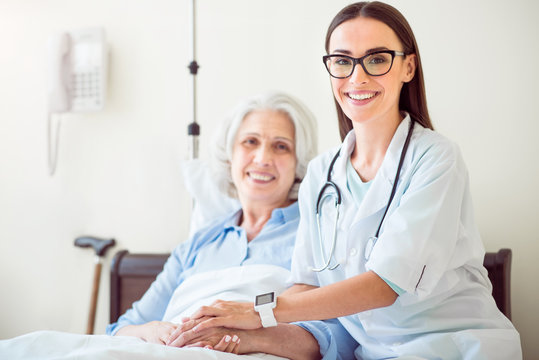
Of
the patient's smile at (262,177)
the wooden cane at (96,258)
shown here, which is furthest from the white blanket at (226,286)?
the wooden cane at (96,258)

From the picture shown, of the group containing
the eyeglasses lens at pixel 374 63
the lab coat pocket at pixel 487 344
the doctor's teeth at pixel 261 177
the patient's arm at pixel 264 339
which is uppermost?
the eyeglasses lens at pixel 374 63

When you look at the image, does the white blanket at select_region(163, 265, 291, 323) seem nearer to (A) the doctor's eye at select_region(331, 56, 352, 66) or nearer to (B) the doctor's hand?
(B) the doctor's hand

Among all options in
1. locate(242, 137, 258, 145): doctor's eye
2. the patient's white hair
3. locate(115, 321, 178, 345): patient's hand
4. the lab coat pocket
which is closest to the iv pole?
the patient's white hair

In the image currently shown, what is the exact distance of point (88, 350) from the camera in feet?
3.65

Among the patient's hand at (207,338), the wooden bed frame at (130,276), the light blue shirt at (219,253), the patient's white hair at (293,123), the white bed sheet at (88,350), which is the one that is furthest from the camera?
the wooden bed frame at (130,276)

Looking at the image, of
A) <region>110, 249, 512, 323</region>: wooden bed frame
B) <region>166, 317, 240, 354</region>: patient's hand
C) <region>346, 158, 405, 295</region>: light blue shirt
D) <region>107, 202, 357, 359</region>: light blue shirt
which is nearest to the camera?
<region>166, 317, 240, 354</region>: patient's hand

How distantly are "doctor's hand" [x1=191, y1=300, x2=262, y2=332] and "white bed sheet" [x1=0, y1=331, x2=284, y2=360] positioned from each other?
0.08 m

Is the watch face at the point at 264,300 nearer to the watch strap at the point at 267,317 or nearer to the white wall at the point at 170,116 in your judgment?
the watch strap at the point at 267,317

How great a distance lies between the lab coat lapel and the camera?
126 cm

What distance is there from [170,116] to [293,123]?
758 mm

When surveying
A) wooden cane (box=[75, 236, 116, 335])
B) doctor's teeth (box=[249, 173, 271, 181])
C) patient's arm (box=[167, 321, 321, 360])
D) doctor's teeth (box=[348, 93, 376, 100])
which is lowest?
wooden cane (box=[75, 236, 116, 335])

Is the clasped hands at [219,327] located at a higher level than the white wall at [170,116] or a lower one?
lower

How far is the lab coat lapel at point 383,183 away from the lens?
126 centimetres

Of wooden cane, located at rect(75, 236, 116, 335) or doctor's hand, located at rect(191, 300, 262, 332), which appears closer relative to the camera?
doctor's hand, located at rect(191, 300, 262, 332)
